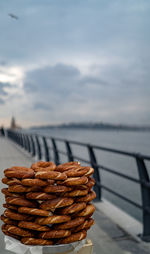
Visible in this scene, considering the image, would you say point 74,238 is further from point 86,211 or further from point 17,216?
→ point 17,216

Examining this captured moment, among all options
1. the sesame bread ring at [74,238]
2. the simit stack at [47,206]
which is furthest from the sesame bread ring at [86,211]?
the sesame bread ring at [74,238]

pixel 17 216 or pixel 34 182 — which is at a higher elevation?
pixel 34 182

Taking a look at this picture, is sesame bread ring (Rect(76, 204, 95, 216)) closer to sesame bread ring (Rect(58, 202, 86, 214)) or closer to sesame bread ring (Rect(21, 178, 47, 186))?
sesame bread ring (Rect(58, 202, 86, 214))

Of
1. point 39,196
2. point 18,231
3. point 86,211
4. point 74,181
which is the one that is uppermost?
point 74,181

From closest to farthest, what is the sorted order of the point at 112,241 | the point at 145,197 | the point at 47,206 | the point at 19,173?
the point at 47,206 → the point at 19,173 → the point at 112,241 → the point at 145,197

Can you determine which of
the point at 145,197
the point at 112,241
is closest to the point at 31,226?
the point at 112,241

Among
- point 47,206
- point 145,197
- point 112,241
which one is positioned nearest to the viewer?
point 47,206

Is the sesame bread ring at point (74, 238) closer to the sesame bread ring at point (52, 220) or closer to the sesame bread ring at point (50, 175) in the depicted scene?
the sesame bread ring at point (52, 220)
